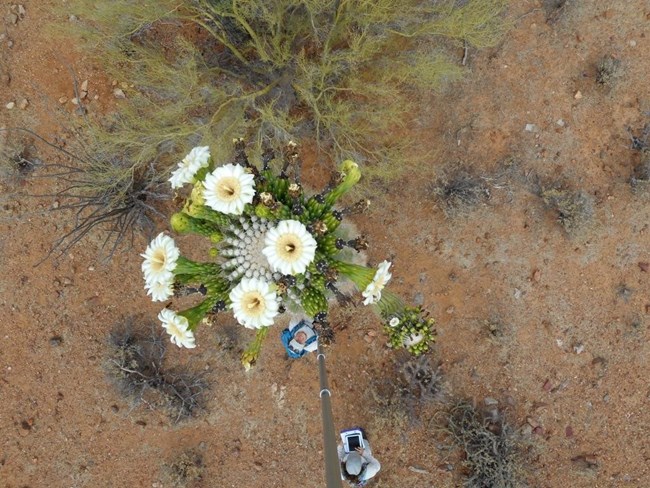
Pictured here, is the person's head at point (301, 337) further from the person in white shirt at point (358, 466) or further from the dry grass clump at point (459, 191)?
the dry grass clump at point (459, 191)

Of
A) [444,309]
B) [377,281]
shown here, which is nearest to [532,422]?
[444,309]

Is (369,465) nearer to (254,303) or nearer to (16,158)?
(254,303)

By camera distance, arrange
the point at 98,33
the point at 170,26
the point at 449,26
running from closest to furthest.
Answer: the point at 449,26 → the point at 98,33 → the point at 170,26

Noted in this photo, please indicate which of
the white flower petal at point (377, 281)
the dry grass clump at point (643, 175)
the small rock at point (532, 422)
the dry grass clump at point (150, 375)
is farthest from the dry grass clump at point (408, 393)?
the dry grass clump at point (643, 175)

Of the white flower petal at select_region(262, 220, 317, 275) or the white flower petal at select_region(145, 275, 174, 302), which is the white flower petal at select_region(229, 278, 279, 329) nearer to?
the white flower petal at select_region(262, 220, 317, 275)

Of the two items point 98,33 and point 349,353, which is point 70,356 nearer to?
point 349,353

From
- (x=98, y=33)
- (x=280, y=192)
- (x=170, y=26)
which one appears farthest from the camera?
(x=170, y=26)

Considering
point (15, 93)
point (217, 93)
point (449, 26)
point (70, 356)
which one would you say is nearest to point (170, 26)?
point (217, 93)

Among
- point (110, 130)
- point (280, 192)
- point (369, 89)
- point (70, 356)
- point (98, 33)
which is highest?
point (98, 33)

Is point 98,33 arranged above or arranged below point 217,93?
above
